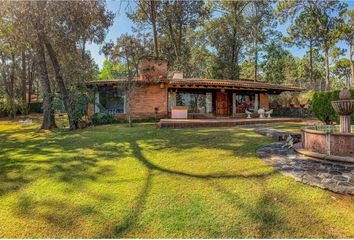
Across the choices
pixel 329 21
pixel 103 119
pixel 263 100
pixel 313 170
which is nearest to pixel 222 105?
pixel 263 100

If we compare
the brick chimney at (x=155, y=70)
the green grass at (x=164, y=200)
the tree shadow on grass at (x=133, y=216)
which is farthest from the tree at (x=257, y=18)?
the tree shadow on grass at (x=133, y=216)

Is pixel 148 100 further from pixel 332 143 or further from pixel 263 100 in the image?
pixel 332 143

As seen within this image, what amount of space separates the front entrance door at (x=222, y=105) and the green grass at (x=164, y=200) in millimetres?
12177

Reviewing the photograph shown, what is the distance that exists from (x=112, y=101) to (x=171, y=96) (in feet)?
14.7

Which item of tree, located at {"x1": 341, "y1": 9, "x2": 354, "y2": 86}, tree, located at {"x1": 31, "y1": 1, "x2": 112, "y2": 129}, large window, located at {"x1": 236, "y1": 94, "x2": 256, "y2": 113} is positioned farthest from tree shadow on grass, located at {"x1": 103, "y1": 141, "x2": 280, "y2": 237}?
tree, located at {"x1": 341, "y1": 9, "x2": 354, "y2": 86}

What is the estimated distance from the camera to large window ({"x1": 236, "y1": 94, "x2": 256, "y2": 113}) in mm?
18469

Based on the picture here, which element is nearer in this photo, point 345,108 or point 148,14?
point 345,108

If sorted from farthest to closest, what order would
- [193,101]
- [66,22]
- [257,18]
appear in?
[257,18] < [193,101] < [66,22]

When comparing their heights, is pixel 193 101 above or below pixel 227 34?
below

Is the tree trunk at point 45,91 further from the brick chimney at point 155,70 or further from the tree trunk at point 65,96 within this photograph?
the brick chimney at point 155,70

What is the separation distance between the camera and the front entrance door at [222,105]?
1797 cm

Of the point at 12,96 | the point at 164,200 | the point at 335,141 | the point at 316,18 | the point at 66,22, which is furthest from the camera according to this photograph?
the point at 316,18

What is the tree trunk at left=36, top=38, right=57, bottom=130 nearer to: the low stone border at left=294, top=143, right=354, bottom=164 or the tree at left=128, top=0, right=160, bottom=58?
the tree at left=128, top=0, right=160, bottom=58

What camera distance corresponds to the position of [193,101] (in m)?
17.7
